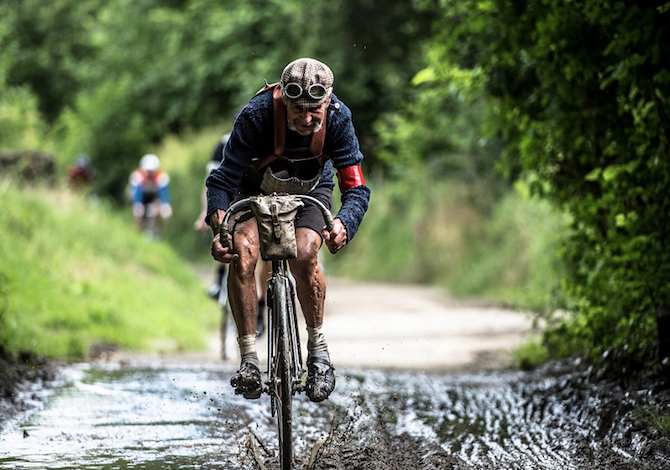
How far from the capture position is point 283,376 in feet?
15.4

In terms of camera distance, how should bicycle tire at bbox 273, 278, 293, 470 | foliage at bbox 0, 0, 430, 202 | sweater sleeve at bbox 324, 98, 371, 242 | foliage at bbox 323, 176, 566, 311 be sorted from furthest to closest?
foliage at bbox 0, 0, 430, 202, foliage at bbox 323, 176, 566, 311, sweater sleeve at bbox 324, 98, 371, 242, bicycle tire at bbox 273, 278, 293, 470

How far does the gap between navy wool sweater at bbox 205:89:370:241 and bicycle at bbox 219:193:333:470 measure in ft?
0.59

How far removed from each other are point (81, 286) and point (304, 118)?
25.6ft

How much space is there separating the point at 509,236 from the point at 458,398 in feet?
37.8

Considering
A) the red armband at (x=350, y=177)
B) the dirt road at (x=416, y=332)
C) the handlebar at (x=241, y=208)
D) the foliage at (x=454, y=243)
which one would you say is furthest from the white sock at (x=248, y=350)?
the foliage at (x=454, y=243)

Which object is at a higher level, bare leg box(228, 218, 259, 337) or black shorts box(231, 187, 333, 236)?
black shorts box(231, 187, 333, 236)

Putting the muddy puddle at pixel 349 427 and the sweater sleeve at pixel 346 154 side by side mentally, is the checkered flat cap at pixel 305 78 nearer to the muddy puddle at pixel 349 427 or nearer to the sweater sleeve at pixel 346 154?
the sweater sleeve at pixel 346 154

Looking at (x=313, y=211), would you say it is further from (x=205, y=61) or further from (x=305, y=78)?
(x=205, y=61)

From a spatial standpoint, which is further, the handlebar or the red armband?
the red armband

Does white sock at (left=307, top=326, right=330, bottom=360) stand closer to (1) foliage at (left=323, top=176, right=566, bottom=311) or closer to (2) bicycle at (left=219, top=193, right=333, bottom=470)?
(2) bicycle at (left=219, top=193, right=333, bottom=470)

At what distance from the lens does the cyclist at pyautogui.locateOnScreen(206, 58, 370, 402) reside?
15.8 feet

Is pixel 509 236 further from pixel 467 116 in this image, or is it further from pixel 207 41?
pixel 207 41

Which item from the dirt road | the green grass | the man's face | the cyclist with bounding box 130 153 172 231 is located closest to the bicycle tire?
the man's face

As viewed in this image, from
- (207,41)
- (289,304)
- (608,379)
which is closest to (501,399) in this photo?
(608,379)
